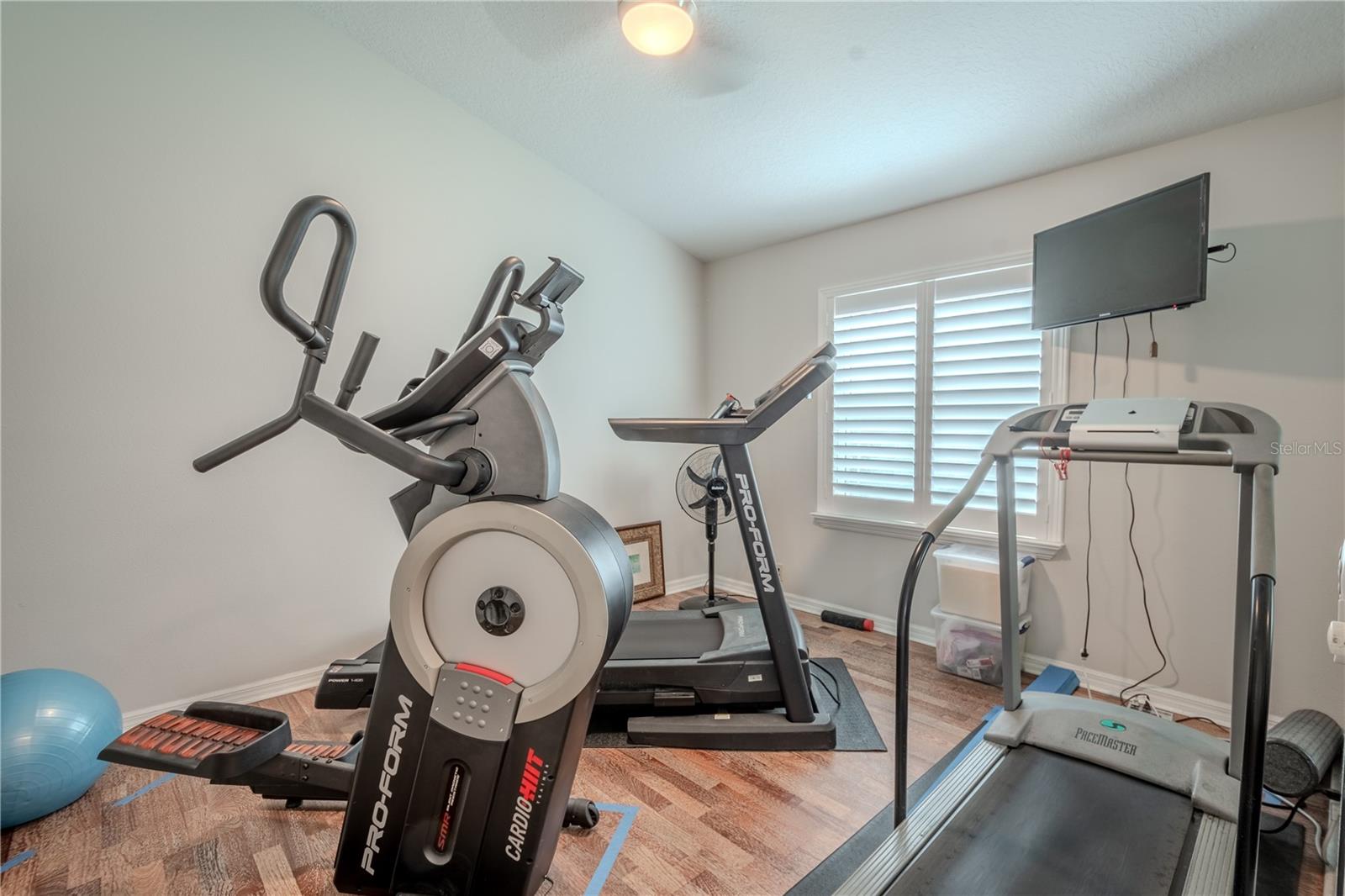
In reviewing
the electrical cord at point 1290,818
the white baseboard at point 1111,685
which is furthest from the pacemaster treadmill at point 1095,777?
the white baseboard at point 1111,685

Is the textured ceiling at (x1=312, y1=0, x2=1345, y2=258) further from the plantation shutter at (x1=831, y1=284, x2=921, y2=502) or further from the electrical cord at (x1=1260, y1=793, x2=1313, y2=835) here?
the electrical cord at (x1=1260, y1=793, x2=1313, y2=835)

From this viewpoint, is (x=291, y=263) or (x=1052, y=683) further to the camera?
(x=1052, y=683)

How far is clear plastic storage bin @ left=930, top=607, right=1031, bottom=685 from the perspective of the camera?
254cm

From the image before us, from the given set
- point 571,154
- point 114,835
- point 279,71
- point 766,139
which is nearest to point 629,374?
point 571,154

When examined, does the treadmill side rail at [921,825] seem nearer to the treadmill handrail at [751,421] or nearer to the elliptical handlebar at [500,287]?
the treadmill handrail at [751,421]

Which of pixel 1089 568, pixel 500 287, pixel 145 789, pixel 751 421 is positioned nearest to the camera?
pixel 500 287

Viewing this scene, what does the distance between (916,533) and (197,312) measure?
11.0ft

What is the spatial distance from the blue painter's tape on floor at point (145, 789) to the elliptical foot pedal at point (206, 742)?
0.35 m

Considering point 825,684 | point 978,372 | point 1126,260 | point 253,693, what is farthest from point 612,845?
point 1126,260

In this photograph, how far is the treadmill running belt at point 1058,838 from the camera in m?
1.29

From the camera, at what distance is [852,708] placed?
2.35 meters

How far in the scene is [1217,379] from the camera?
86.9 inches

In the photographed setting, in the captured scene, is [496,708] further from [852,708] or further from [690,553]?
[690,553]

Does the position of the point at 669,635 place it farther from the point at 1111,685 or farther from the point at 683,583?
the point at 1111,685
